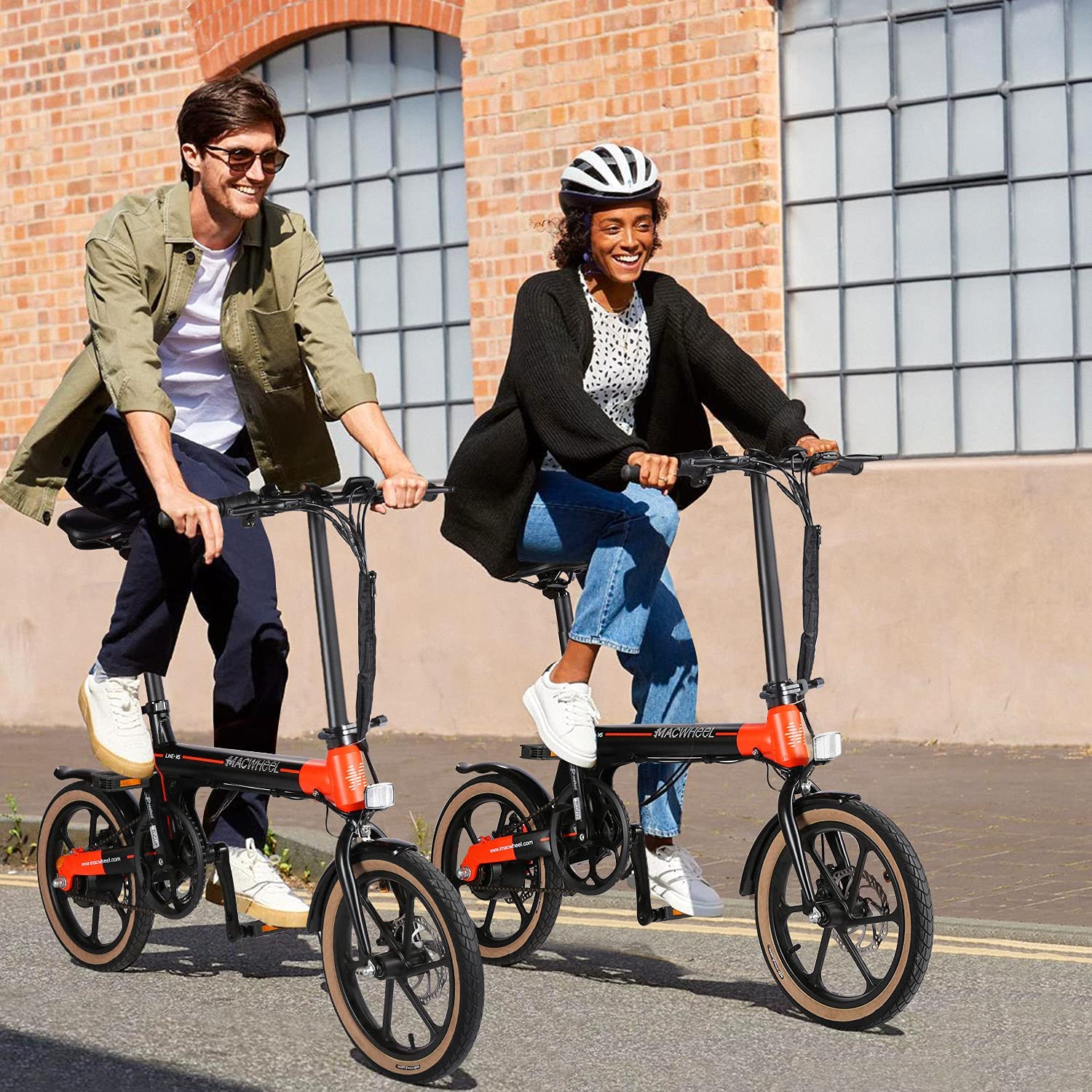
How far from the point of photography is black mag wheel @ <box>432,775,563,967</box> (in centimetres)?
541

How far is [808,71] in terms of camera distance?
1073cm

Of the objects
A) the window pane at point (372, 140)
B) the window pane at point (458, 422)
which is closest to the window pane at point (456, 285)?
the window pane at point (458, 422)

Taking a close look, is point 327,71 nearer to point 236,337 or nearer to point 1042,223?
point 1042,223

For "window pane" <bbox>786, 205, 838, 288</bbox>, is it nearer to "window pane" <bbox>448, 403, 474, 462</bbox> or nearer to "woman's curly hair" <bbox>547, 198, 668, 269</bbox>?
"window pane" <bbox>448, 403, 474, 462</bbox>

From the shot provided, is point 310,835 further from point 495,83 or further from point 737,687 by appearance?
point 495,83

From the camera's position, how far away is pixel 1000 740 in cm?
1012

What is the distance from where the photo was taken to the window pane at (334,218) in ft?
41.0

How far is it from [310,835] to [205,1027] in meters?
2.32

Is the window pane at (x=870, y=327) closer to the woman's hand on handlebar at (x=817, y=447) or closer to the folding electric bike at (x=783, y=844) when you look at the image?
the folding electric bike at (x=783, y=844)

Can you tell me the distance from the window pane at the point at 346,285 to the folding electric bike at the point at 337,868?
717 cm

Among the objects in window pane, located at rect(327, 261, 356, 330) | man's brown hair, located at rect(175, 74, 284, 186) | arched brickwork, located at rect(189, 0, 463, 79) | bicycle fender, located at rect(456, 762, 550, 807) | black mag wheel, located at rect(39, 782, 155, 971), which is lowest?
black mag wheel, located at rect(39, 782, 155, 971)

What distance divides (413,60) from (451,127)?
506 millimetres

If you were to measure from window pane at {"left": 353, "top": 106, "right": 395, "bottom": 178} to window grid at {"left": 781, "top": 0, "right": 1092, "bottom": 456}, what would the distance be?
2.69m

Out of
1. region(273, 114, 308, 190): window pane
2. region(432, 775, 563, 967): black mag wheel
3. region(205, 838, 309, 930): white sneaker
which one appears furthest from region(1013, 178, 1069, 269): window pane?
region(205, 838, 309, 930): white sneaker
